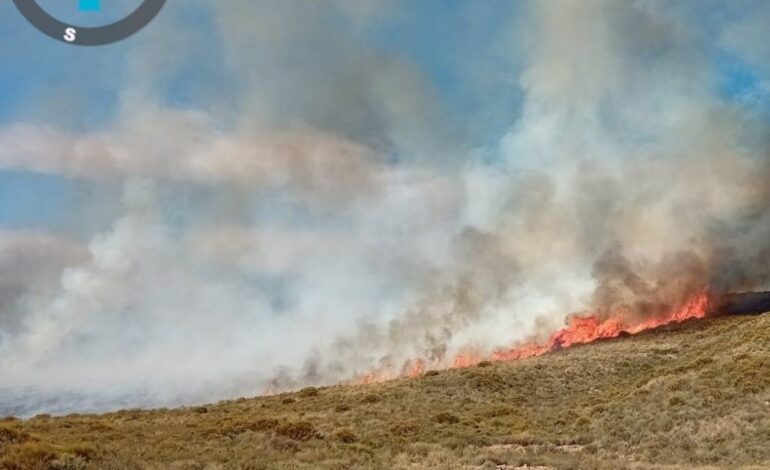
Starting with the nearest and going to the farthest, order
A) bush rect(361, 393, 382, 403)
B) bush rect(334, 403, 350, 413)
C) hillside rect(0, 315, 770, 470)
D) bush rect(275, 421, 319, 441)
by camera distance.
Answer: hillside rect(0, 315, 770, 470) < bush rect(275, 421, 319, 441) < bush rect(334, 403, 350, 413) < bush rect(361, 393, 382, 403)

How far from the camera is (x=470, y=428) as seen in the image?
33.3m

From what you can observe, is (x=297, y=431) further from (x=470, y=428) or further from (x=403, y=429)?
(x=470, y=428)

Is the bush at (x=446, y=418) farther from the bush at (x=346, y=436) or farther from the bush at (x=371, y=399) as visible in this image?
the bush at (x=371, y=399)

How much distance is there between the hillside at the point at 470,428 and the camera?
2184 centimetres

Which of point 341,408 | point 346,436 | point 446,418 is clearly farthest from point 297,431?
point 341,408

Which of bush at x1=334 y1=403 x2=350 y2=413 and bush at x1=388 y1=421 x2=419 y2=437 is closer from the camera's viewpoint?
bush at x1=388 y1=421 x2=419 y2=437

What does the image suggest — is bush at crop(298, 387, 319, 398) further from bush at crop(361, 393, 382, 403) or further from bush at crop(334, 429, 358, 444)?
bush at crop(334, 429, 358, 444)

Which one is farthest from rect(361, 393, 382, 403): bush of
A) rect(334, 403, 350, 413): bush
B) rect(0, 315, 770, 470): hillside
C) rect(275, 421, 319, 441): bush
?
rect(275, 421, 319, 441): bush

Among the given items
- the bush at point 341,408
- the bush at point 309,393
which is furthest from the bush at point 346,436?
the bush at point 309,393

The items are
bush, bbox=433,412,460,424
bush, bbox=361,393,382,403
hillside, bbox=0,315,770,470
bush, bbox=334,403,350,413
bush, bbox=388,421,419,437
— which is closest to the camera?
hillside, bbox=0,315,770,470

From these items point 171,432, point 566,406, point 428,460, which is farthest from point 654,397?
point 171,432

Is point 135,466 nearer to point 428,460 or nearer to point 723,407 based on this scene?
point 428,460

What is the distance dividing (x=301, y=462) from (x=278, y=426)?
7.84m

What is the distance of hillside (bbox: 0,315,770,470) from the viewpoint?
21844 mm
